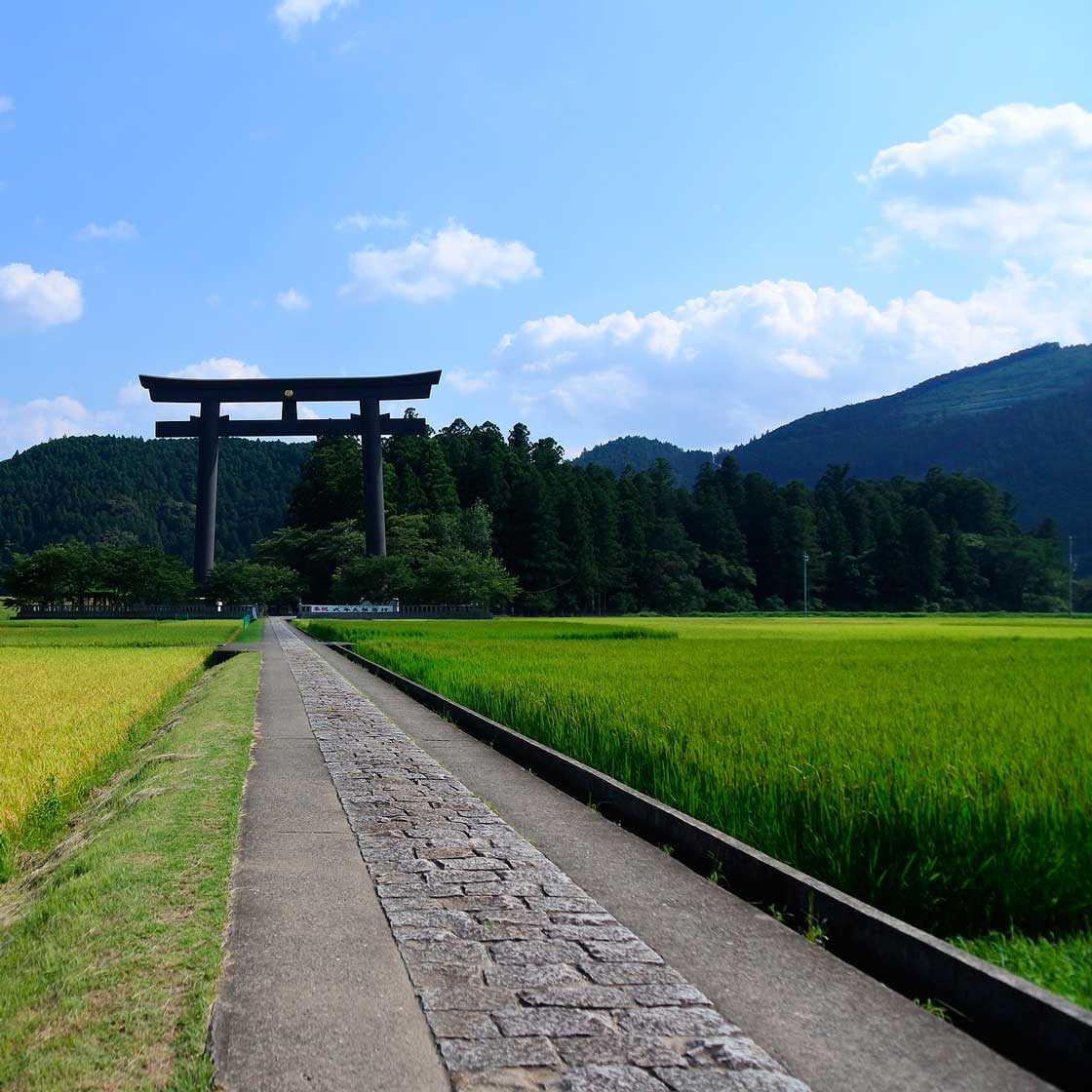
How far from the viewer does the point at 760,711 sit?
29.0ft

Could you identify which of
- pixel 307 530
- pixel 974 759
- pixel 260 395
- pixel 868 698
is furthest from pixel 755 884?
pixel 307 530

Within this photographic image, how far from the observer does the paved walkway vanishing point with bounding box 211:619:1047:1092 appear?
2.93 m

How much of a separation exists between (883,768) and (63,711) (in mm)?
11070

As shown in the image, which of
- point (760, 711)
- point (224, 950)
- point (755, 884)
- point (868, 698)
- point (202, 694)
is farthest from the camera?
point (202, 694)

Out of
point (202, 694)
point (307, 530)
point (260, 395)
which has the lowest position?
point (202, 694)

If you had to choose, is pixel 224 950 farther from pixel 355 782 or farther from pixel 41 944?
pixel 355 782

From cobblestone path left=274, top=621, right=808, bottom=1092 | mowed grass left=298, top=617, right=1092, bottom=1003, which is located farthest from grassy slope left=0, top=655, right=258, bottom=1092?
mowed grass left=298, top=617, right=1092, bottom=1003

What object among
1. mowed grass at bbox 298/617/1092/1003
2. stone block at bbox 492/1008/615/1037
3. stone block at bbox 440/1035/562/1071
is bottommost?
stone block at bbox 492/1008/615/1037

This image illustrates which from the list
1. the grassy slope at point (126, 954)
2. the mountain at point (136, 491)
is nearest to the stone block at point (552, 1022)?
the grassy slope at point (126, 954)

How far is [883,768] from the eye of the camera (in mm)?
5738

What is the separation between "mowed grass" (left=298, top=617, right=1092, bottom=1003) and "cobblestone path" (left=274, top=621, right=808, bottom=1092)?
4.00ft

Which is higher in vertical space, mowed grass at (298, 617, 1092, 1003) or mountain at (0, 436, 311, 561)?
mountain at (0, 436, 311, 561)

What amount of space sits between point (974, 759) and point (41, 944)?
16.3 ft

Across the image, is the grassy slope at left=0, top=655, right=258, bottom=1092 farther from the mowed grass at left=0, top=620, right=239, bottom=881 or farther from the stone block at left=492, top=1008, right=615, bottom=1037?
the stone block at left=492, top=1008, right=615, bottom=1037
